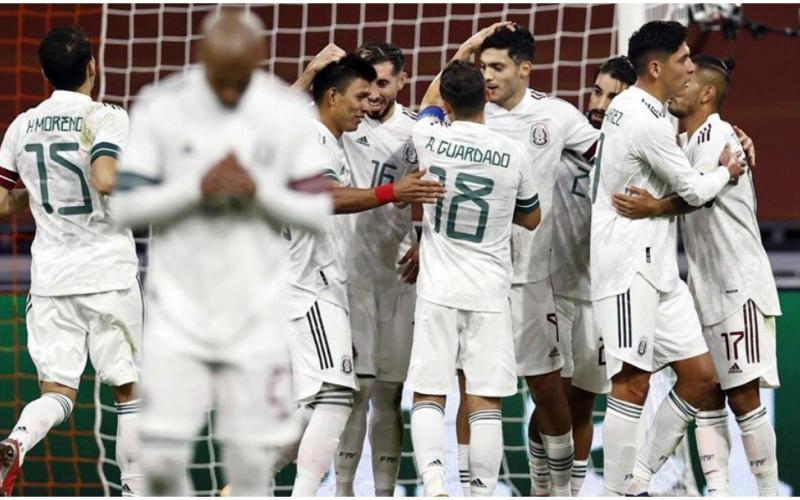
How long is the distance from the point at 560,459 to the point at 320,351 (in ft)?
4.67

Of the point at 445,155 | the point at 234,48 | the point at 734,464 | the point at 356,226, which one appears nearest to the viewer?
the point at 234,48

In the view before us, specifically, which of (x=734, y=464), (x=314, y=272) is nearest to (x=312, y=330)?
(x=314, y=272)

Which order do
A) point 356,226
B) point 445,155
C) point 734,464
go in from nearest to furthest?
1. point 445,155
2. point 356,226
3. point 734,464

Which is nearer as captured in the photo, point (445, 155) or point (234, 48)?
point (234, 48)

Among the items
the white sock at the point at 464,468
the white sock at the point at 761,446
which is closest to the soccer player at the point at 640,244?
the white sock at the point at 761,446

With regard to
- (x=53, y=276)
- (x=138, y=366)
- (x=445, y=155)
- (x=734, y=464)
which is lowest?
(x=734, y=464)

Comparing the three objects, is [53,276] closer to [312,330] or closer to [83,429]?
[312,330]

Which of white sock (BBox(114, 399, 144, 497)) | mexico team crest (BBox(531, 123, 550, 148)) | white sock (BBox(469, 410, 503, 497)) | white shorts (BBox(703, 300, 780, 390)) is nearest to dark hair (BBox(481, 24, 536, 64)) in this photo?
mexico team crest (BBox(531, 123, 550, 148))

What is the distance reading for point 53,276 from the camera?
6.14m

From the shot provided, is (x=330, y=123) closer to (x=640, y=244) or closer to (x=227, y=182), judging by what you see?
Answer: (x=640, y=244)

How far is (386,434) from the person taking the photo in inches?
264

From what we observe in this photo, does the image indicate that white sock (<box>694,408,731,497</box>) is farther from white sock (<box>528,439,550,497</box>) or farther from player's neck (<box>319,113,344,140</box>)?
player's neck (<box>319,113,344,140</box>)

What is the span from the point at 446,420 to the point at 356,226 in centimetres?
182

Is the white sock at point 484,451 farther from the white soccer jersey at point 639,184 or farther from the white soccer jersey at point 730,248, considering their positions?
the white soccer jersey at point 730,248
